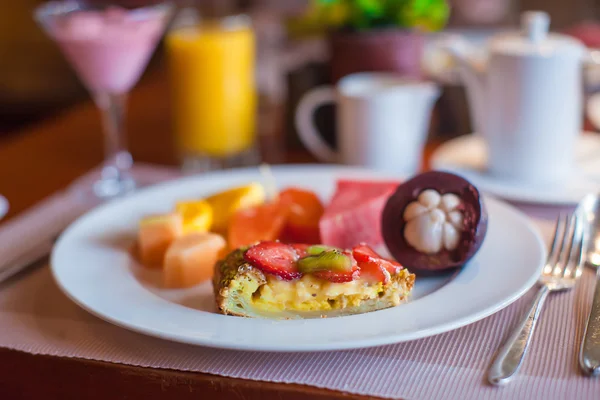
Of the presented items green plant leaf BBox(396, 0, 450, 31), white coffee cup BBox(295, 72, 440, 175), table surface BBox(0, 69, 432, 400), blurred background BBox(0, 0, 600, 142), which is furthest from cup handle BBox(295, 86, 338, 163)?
blurred background BBox(0, 0, 600, 142)

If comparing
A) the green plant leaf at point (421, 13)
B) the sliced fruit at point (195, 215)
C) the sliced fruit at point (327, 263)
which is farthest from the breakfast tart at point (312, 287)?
the green plant leaf at point (421, 13)

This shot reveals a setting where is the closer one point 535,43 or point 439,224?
point 439,224

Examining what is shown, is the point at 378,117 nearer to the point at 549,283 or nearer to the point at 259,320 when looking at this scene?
the point at 549,283

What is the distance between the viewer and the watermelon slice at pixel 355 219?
86 centimetres

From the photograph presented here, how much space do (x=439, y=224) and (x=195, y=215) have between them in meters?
0.35

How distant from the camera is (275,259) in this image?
714mm

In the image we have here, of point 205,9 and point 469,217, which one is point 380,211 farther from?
point 205,9

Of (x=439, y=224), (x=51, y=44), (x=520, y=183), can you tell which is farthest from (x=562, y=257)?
(x=51, y=44)

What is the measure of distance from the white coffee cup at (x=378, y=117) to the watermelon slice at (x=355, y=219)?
33 centimetres

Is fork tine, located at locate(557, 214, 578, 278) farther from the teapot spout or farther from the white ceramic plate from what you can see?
the teapot spout

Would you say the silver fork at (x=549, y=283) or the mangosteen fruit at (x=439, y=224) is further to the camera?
the mangosteen fruit at (x=439, y=224)

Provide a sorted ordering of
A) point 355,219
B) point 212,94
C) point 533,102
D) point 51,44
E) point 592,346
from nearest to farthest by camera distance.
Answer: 1. point 592,346
2. point 355,219
3. point 533,102
4. point 212,94
5. point 51,44

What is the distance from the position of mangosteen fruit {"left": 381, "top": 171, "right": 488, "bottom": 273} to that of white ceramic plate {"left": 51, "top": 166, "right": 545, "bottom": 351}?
0.02 meters

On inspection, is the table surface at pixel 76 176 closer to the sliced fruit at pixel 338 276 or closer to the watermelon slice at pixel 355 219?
the sliced fruit at pixel 338 276
